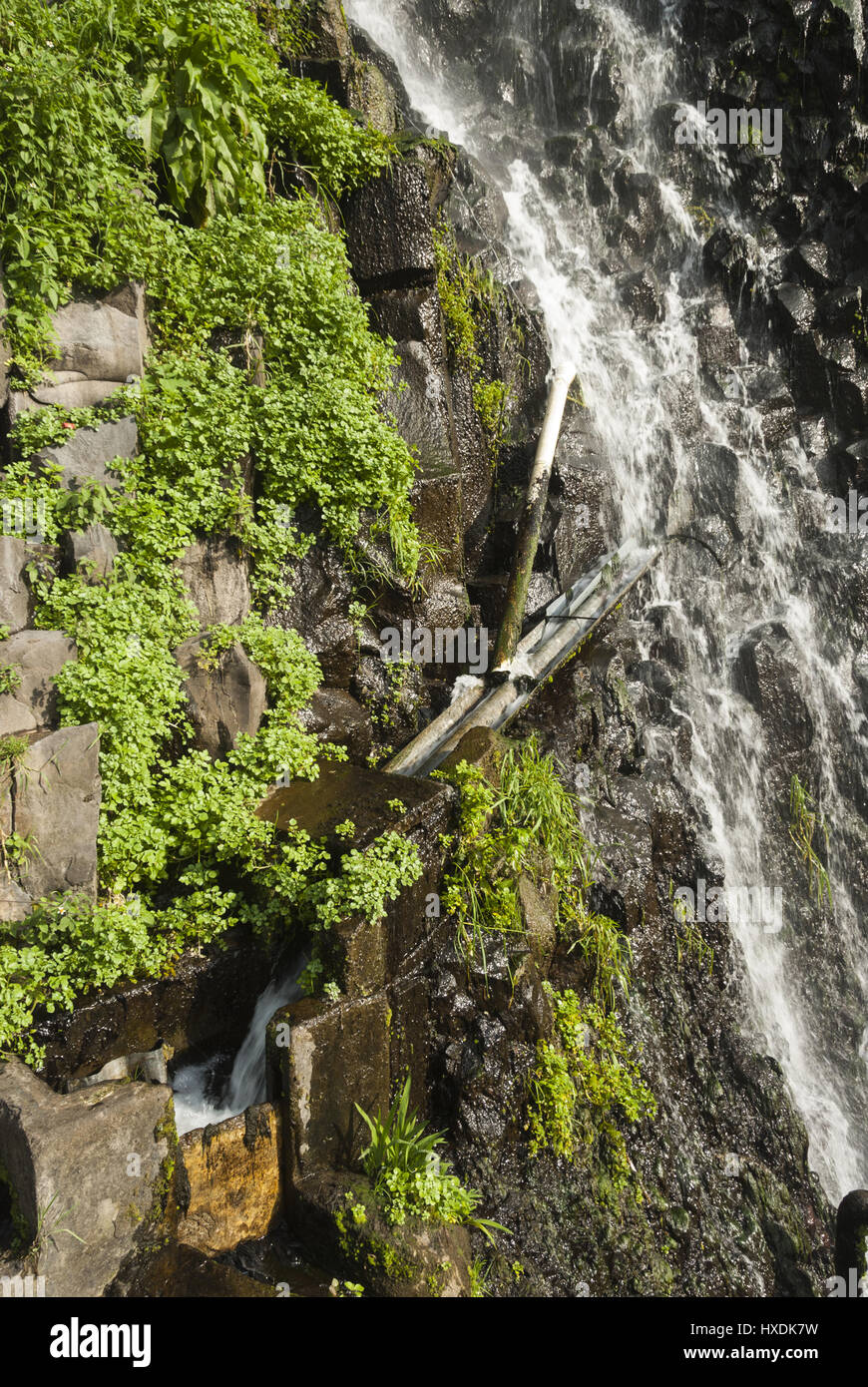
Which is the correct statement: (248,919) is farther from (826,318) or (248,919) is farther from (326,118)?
(826,318)

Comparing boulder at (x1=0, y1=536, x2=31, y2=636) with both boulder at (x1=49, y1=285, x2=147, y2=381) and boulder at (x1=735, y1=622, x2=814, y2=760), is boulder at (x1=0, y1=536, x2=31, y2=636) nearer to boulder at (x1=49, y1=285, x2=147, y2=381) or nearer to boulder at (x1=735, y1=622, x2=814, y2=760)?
boulder at (x1=49, y1=285, x2=147, y2=381)

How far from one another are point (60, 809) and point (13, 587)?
1463mm

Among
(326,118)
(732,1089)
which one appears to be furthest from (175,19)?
(732,1089)

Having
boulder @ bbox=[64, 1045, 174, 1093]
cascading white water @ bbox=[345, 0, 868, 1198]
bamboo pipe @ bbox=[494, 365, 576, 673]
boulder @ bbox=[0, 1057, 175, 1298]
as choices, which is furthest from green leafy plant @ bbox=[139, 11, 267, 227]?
boulder @ bbox=[0, 1057, 175, 1298]

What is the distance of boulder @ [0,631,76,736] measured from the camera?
4676 mm

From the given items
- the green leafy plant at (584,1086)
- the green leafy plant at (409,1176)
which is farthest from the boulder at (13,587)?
the green leafy plant at (584,1086)

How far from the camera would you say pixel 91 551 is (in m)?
5.24

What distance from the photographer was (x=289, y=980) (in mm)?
5055

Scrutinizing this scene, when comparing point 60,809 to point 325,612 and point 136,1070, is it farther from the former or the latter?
point 325,612

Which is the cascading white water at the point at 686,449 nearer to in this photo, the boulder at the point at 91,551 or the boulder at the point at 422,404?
the boulder at the point at 422,404

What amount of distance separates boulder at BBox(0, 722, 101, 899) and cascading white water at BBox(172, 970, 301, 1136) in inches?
51.1

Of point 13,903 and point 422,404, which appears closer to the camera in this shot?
point 13,903

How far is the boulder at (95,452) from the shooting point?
5.25 metres

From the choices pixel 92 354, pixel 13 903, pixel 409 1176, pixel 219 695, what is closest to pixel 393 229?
pixel 92 354
